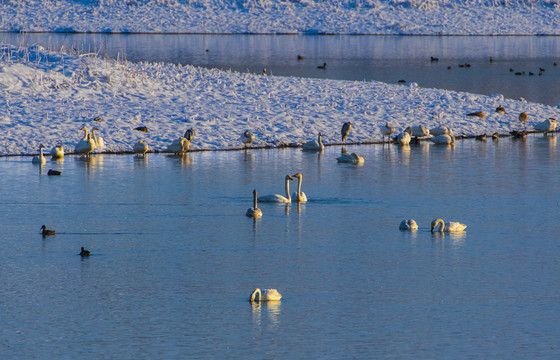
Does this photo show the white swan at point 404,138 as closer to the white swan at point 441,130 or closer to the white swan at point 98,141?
the white swan at point 441,130

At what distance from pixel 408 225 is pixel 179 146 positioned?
10.8m

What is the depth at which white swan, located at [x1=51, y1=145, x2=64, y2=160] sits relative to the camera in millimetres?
23750

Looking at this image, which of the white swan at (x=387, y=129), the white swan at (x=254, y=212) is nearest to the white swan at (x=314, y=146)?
the white swan at (x=387, y=129)

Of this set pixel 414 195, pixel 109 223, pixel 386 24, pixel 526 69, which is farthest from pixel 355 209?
pixel 386 24

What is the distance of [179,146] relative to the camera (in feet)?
83.2

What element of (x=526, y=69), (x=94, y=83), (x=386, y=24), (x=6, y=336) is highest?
(x=386, y=24)

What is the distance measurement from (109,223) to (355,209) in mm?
4794

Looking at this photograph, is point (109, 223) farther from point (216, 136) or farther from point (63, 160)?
point (216, 136)

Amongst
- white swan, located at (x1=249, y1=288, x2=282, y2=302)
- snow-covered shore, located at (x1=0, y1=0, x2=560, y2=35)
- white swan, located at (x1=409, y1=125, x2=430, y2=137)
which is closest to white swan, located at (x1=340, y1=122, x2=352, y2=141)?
white swan, located at (x1=409, y1=125, x2=430, y2=137)

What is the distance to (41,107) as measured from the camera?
2889 centimetres

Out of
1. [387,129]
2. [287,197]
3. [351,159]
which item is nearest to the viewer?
[287,197]

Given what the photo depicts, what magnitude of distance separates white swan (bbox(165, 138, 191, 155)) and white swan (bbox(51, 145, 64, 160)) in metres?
3.07

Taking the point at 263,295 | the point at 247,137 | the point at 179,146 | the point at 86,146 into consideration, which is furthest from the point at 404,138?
the point at 263,295

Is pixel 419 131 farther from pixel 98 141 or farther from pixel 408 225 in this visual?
pixel 408 225
